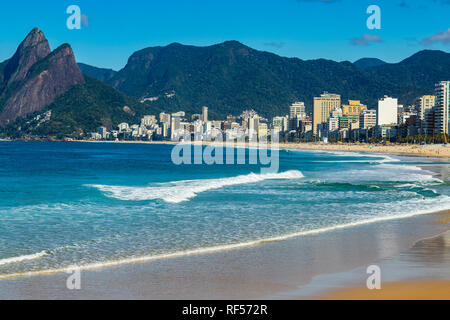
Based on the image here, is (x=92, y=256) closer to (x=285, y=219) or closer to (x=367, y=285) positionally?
(x=367, y=285)

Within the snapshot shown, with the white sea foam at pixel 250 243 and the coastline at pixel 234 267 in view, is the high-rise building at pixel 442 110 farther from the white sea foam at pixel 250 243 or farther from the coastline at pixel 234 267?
the coastline at pixel 234 267

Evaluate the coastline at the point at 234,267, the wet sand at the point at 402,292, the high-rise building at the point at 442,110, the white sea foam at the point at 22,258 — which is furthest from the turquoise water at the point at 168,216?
the high-rise building at the point at 442,110

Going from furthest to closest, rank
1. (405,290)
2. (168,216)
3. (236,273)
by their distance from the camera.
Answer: (168,216) < (236,273) < (405,290)

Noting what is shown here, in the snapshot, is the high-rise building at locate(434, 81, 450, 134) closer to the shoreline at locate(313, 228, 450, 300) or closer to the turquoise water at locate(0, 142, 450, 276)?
the turquoise water at locate(0, 142, 450, 276)

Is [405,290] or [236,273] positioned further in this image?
[236,273]

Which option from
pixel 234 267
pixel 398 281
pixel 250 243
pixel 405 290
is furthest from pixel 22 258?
pixel 405 290

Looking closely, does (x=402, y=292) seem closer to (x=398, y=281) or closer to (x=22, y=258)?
(x=398, y=281)

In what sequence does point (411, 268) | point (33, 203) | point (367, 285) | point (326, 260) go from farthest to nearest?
point (33, 203)
point (326, 260)
point (411, 268)
point (367, 285)
